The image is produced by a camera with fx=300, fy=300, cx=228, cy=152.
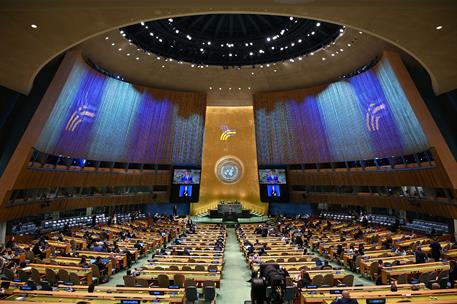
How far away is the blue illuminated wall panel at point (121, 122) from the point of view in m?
20.9

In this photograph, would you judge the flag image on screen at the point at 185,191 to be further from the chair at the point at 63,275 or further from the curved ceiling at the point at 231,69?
the chair at the point at 63,275

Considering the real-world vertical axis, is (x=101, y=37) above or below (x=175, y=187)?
above

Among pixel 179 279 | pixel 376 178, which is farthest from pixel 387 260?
pixel 376 178

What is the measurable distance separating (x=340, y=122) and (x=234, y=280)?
20001 millimetres

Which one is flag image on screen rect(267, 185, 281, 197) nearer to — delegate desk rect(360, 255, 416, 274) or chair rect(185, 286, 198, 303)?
delegate desk rect(360, 255, 416, 274)

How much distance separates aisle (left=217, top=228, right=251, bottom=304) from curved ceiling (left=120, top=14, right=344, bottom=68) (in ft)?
57.3

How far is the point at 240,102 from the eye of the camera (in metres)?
37.4

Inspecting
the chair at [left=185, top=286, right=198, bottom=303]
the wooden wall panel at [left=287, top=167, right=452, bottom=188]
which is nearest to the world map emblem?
the wooden wall panel at [left=287, top=167, right=452, bottom=188]

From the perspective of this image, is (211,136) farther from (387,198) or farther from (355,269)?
(355,269)

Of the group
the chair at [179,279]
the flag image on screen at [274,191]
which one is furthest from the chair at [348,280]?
the flag image on screen at [274,191]

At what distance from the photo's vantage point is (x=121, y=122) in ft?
90.6

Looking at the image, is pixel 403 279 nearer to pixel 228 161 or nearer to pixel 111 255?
pixel 111 255

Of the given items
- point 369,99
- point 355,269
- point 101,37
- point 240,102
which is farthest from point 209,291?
point 240,102

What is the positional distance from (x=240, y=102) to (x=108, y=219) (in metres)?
20.1
